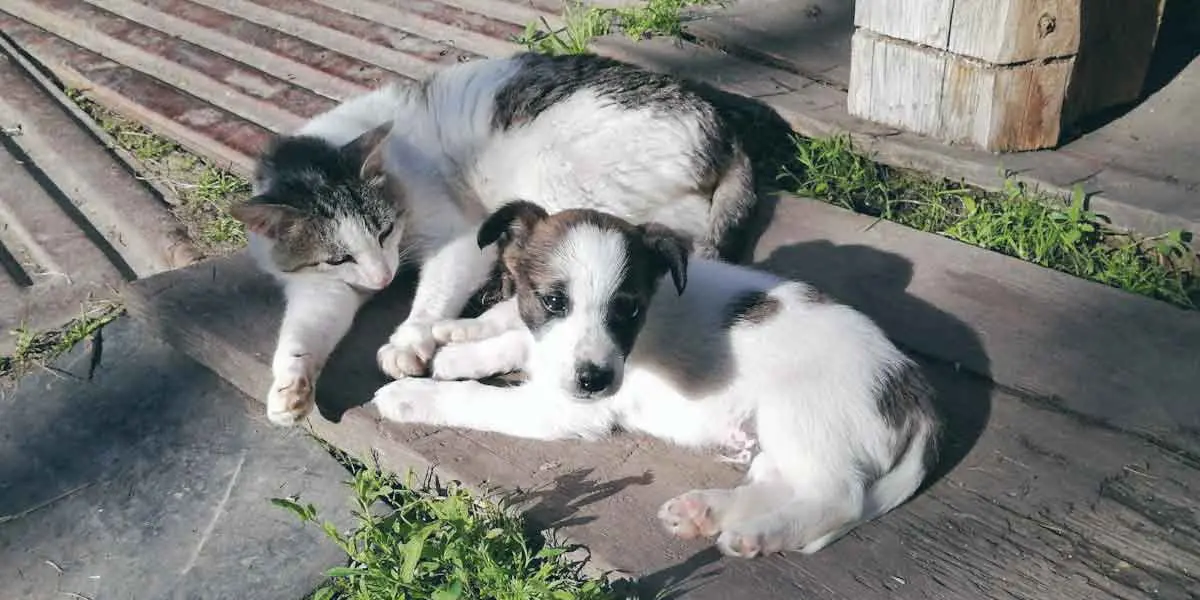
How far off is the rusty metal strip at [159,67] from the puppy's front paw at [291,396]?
7.58 feet

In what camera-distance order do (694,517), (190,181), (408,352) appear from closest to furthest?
(694,517), (408,352), (190,181)

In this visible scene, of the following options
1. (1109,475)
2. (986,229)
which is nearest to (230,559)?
(1109,475)

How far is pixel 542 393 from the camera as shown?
3221 millimetres

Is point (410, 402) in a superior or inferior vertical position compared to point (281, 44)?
inferior

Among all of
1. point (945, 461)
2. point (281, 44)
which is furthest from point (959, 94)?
point (281, 44)

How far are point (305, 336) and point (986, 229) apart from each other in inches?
91.8

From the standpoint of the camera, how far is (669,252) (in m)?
3.04

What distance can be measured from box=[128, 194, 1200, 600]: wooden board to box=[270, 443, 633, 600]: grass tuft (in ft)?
0.28

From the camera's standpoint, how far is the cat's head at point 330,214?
3869 mm

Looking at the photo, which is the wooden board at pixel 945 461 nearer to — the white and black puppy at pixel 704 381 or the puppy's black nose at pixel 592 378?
the white and black puppy at pixel 704 381

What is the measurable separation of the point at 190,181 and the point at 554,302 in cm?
308

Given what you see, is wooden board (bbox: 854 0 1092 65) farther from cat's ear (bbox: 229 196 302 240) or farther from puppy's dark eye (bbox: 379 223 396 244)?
cat's ear (bbox: 229 196 302 240)

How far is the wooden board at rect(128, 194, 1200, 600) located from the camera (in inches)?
105

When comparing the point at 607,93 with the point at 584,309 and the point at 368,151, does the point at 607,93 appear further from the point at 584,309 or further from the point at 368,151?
the point at 584,309
